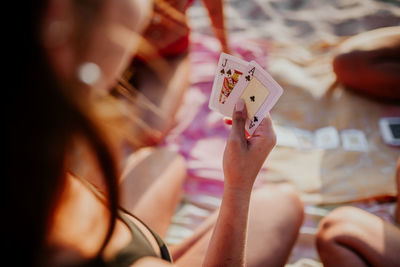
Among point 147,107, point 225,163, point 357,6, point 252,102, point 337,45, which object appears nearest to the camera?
point 225,163

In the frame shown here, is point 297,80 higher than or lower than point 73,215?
lower

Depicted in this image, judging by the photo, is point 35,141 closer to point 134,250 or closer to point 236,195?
point 134,250

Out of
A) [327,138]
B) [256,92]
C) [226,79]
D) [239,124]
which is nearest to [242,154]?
[239,124]

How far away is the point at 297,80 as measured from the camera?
2180 mm

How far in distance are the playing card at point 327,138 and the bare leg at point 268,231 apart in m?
0.63

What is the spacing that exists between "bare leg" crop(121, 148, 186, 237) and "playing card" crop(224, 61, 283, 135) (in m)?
0.53

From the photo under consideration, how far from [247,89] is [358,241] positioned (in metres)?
0.68

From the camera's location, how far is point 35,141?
22.1 inches

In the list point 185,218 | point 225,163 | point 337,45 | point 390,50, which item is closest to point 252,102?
point 225,163

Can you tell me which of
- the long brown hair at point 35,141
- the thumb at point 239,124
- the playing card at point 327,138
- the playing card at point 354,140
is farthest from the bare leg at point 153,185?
the playing card at point 354,140

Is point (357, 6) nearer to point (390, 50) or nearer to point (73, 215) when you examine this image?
point (390, 50)

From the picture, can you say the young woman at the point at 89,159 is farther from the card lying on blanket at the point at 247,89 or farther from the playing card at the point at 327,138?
the playing card at the point at 327,138

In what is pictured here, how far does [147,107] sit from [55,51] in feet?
4.32

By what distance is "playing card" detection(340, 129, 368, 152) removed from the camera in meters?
1.82
